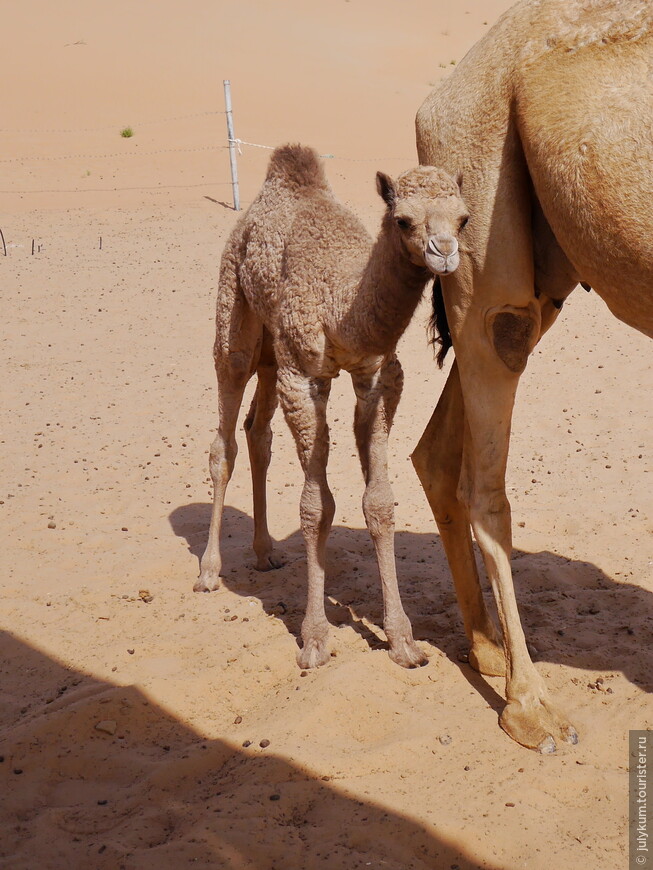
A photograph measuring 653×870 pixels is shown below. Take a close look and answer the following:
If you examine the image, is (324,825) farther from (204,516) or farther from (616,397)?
(616,397)

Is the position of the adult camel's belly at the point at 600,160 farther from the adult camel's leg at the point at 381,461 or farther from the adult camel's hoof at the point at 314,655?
the adult camel's hoof at the point at 314,655

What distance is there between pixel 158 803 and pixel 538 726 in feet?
5.17

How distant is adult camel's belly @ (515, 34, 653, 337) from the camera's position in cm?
309

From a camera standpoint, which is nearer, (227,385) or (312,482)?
(312,482)

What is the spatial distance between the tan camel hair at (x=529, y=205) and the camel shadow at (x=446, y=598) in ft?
1.51

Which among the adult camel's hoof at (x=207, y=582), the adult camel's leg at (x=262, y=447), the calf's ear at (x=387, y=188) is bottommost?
the adult camel's hoof at (x=207, y=582)

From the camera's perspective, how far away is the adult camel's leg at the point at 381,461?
4508 mm

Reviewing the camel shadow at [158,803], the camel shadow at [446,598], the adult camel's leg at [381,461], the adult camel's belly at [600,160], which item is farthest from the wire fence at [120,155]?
the camel shadow at [158,803]

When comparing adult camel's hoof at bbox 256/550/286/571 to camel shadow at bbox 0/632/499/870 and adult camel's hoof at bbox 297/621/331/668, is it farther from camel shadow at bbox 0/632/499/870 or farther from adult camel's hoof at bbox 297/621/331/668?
camel shadow at bbox 0/632/499/870

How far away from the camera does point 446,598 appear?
17.2 feet

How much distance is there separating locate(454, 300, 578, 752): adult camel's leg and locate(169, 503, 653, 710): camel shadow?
269mm

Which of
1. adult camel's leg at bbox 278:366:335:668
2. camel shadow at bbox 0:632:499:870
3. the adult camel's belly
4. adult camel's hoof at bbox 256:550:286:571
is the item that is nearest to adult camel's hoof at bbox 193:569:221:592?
adult camel's hoof at bbox 256:550:286:571

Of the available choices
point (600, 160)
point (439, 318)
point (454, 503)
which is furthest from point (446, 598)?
point (600, 160)

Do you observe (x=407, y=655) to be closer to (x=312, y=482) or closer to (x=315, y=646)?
(x=315, y=646)
